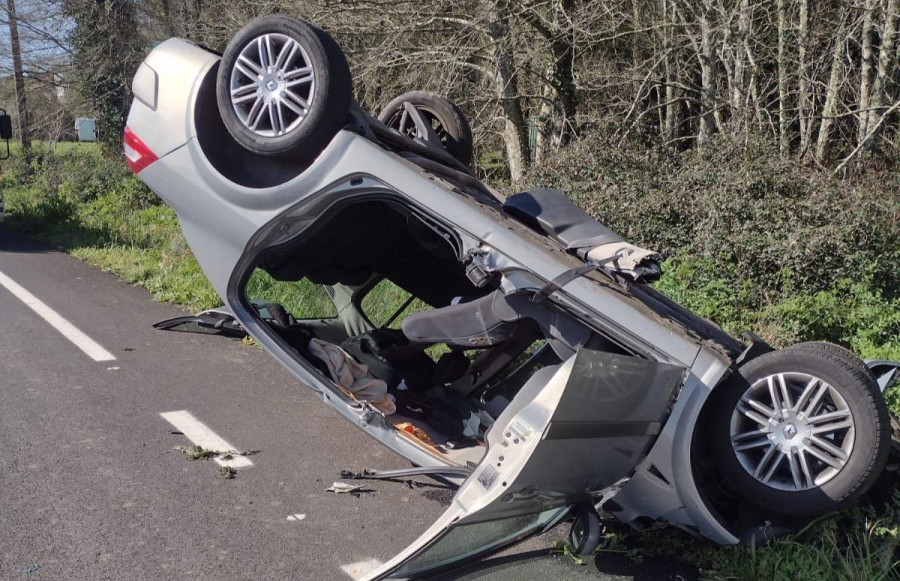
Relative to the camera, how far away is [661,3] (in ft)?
36.1

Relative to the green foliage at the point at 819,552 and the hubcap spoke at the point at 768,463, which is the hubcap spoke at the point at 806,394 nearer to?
the hubcap spoke at the point at 768,463

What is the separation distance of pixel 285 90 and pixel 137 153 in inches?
42.4

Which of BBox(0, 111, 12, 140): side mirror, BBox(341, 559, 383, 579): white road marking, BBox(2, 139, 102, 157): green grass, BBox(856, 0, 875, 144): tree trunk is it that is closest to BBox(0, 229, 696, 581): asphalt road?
BBox(341, 559, 383, 579): white road marking

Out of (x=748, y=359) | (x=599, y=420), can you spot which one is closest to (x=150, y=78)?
(x=599, y=420)

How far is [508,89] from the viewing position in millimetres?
11789

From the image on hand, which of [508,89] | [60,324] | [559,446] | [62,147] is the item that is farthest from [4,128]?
[559,446]

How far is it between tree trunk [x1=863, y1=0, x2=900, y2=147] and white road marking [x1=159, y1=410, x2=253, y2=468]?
7.46 meters

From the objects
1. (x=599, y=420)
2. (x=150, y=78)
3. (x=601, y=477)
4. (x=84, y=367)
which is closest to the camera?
(x=599, y=420)

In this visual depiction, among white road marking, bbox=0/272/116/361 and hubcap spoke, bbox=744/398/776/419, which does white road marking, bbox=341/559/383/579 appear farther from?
white road marking, bbox=0/272/116/361

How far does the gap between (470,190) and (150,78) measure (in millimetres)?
1900

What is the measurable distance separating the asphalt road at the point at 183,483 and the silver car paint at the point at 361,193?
1.40 feet

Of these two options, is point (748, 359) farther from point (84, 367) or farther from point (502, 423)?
point (84, 367)

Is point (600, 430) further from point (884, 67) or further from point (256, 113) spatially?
point (884, 67)

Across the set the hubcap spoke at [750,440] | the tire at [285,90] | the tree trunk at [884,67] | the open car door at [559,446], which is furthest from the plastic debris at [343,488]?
the tree trunk at [884,67]
